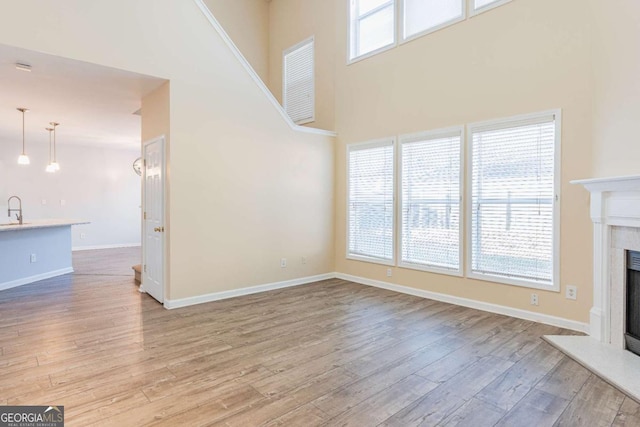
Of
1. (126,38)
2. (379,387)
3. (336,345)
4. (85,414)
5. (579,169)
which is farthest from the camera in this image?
(126,38)

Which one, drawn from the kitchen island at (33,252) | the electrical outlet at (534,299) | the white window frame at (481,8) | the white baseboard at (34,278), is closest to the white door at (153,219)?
the kitchen island at (33,252)

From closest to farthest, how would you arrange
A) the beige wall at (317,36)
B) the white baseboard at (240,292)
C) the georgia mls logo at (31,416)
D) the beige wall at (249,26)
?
the georgia mls logo at (31,416) < the white baseboard at (240,292) < the beige wall at (317,36) < the beige wall at (249,26)

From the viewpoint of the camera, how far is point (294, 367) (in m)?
2.75

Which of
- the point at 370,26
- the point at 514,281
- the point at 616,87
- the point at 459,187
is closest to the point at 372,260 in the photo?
the point at 459,187

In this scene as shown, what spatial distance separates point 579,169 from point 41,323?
19.4ft

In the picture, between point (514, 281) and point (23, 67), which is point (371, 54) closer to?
point (514, 281)

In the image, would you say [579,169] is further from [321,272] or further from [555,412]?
[321,272]

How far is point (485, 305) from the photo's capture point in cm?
423

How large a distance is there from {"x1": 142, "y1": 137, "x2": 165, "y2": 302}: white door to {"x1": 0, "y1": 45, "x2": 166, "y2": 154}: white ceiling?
31.4 inches

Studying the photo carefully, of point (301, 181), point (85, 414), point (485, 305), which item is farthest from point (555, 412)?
point (301, 181)

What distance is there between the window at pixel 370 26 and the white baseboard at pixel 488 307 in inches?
146

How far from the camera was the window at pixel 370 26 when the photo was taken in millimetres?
5320

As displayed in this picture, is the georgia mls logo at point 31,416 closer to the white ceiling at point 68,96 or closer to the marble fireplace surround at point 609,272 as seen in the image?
the white ceiling at point 68,96

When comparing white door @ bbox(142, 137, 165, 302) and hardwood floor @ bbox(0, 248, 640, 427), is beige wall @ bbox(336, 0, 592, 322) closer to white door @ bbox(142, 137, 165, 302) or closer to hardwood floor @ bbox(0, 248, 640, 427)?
hardwood floor @ bbox(0, 248, 640, 427)
